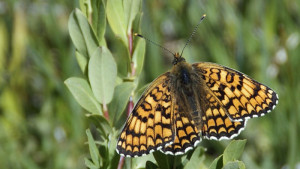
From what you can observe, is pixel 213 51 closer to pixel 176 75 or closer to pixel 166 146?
pixel 176 75

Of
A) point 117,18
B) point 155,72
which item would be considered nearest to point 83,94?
point 117,18

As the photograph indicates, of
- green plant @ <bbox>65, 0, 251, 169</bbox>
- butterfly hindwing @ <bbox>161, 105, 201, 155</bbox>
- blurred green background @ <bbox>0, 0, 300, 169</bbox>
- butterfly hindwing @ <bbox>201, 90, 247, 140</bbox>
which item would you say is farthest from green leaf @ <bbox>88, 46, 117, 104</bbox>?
blurred green background @ <bbox>0, 0, 300, 169</bbox>

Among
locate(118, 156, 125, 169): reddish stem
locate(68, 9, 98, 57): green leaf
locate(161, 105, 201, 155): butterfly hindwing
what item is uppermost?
locate(68, 9, 98, 57): green leaf

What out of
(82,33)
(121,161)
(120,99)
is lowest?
(121,161)

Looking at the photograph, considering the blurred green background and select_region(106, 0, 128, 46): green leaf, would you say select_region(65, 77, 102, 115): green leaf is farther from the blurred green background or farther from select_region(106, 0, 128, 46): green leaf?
the blurred green background

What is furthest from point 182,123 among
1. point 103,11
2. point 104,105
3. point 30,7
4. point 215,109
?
point 30,7

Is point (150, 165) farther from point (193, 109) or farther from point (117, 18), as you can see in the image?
point (193, 109)
